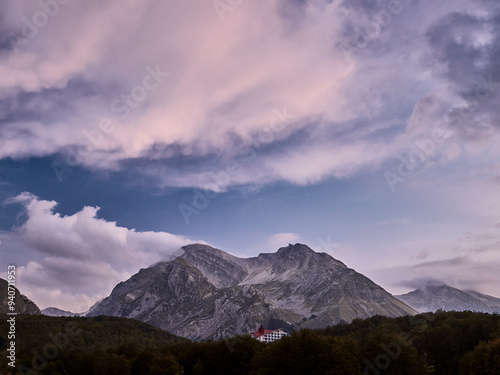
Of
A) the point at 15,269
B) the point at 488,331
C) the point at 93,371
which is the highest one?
the point at 15,269

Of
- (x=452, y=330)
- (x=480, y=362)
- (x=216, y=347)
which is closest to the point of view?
(x=480, y=362)

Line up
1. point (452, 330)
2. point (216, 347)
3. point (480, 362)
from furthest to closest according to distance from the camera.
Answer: point (452, 330) → point (216, 347) → point (480, 362)

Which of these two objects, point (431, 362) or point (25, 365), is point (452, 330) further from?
point (25, 365)

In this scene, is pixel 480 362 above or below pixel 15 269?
below

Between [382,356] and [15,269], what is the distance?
92.2 m

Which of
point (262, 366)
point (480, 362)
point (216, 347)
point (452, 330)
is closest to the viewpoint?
point (480, 362)

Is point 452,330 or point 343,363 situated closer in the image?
point 343,363

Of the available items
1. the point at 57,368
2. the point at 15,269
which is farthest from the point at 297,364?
the point at 57,368

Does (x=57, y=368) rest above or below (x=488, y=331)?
below

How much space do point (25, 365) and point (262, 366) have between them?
9921 centimetres

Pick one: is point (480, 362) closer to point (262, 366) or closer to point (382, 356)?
point (382, 356)

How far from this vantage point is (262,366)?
3816 inches

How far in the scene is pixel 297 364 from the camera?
8900 cm

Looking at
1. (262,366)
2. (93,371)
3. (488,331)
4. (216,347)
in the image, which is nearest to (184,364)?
(216,347)
